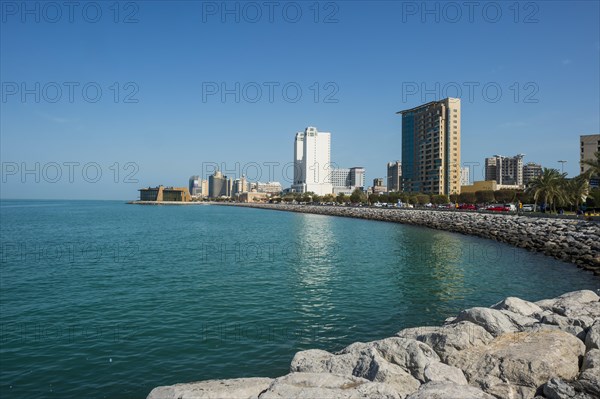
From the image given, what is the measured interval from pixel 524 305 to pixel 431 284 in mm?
8185

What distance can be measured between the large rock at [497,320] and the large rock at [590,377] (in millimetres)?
1802

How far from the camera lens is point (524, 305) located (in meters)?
12.0

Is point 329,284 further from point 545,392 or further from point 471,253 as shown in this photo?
point 471,253

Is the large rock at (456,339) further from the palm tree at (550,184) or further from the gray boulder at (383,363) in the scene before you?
the palm tree at (550,184)

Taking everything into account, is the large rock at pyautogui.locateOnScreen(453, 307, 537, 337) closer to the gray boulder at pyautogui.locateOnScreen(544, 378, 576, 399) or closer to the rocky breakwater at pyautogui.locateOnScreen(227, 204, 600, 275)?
the gray boulder at pyautogui.locateOnScreen(544, 378, 576, 399)

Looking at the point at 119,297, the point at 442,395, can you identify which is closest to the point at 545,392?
the point at 442,395

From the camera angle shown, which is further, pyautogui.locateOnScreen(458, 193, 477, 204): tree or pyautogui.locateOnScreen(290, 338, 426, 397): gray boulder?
pyautogui.locateOnScreen(458, 193, 477, 204): tree

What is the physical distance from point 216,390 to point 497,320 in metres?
6.88

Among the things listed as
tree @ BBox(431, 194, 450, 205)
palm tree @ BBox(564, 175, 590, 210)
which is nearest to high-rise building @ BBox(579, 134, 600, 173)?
tree @ BBox(431, 194, 450, 205)

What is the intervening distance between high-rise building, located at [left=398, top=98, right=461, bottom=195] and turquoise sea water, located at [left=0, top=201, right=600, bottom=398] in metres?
126

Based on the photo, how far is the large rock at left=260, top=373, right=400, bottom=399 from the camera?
6176 mm

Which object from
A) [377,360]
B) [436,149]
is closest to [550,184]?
[377,360]

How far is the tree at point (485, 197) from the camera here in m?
106

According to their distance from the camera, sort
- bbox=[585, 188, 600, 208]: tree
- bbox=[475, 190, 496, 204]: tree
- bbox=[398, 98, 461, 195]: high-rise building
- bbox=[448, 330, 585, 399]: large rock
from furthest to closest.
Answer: bbox=[398, 98, 461, 195]: high-rise building < bbox=[475, 190, 496, 204]: tree < bbox=[585, 188, 600, 208]: tree < bbox=[448, 330, 585, 399]: large rock
